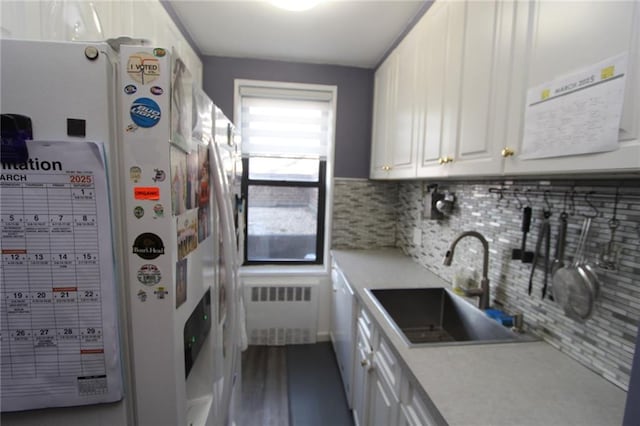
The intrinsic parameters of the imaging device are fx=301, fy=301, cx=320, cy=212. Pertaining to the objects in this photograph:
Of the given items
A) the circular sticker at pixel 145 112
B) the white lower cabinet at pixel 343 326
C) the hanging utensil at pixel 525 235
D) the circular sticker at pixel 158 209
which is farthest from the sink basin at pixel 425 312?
the circular sticker at pixel 145 112

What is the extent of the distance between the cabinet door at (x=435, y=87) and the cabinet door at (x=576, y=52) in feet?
1.37

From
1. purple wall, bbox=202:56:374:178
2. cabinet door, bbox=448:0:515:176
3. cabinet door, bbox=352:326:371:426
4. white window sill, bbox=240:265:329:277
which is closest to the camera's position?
cabinet door, bbox=448:0:515:176

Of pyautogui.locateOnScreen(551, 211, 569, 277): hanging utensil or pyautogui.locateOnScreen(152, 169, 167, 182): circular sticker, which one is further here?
pyautogui.locateOnScreen(551, 211, 569, 277): hanging utensil

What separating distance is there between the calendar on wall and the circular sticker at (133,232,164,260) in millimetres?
50

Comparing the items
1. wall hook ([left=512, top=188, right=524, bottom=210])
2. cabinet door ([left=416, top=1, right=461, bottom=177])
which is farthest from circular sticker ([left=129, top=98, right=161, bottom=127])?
wall hook ([left=512, top=188, right=524, bottom=210])

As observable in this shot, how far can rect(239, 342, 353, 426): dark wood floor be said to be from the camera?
74.1 inches

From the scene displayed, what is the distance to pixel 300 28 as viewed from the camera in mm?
2041

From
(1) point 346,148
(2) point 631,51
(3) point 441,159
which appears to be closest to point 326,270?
(1) point 346,148

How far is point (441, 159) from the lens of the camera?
1410 millimetres

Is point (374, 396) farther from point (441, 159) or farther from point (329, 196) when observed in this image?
point (329, 196)

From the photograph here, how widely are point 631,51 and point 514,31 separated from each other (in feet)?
1.36

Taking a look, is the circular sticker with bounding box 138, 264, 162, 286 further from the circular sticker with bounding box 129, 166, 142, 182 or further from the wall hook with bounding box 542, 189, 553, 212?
the wall hook with bounding box 542, 189, 553, 212

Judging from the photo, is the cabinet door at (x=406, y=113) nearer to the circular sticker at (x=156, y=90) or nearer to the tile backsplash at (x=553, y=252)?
the tile backsplash at (x=553, y=252)

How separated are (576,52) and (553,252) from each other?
2.36 feet
